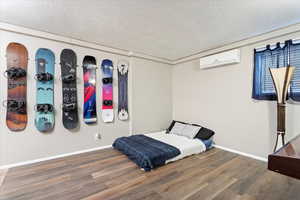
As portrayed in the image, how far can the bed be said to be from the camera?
226 cm

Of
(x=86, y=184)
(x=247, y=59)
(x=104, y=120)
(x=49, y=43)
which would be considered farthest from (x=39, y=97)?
(x=247, y=59)

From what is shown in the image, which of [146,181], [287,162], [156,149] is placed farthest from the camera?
[156,149]

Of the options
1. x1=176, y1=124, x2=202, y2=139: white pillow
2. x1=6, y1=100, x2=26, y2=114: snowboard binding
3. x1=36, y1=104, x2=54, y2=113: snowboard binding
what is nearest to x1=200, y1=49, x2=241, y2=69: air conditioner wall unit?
x1=176, y1=124, x2=202, y2=139: white pillow

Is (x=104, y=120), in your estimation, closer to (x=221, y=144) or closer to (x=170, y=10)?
(x=170, y=10)

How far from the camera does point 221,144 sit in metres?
3.16

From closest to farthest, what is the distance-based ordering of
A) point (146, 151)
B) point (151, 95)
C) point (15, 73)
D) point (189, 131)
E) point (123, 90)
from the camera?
1. point (15, 73)
2. point (146, 151)
3. point (189, 131)
4. point (123, 90)
5. point (151, 95)

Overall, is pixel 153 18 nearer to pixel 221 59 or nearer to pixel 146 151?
pixel 221 59

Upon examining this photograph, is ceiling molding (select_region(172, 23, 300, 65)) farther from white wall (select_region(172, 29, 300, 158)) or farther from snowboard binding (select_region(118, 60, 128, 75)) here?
snowboard binding (select_region(118, 60, 128, 75))

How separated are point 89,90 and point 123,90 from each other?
78 cm

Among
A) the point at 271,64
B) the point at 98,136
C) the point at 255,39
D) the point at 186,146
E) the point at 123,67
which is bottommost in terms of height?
the point at 186,146

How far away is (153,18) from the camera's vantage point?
204 cm

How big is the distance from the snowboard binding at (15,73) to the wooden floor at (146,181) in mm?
1461

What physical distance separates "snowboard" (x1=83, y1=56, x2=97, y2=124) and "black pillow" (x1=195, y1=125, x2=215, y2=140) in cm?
233

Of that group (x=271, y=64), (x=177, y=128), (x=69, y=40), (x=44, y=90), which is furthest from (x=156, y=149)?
(x=69, y=40)
